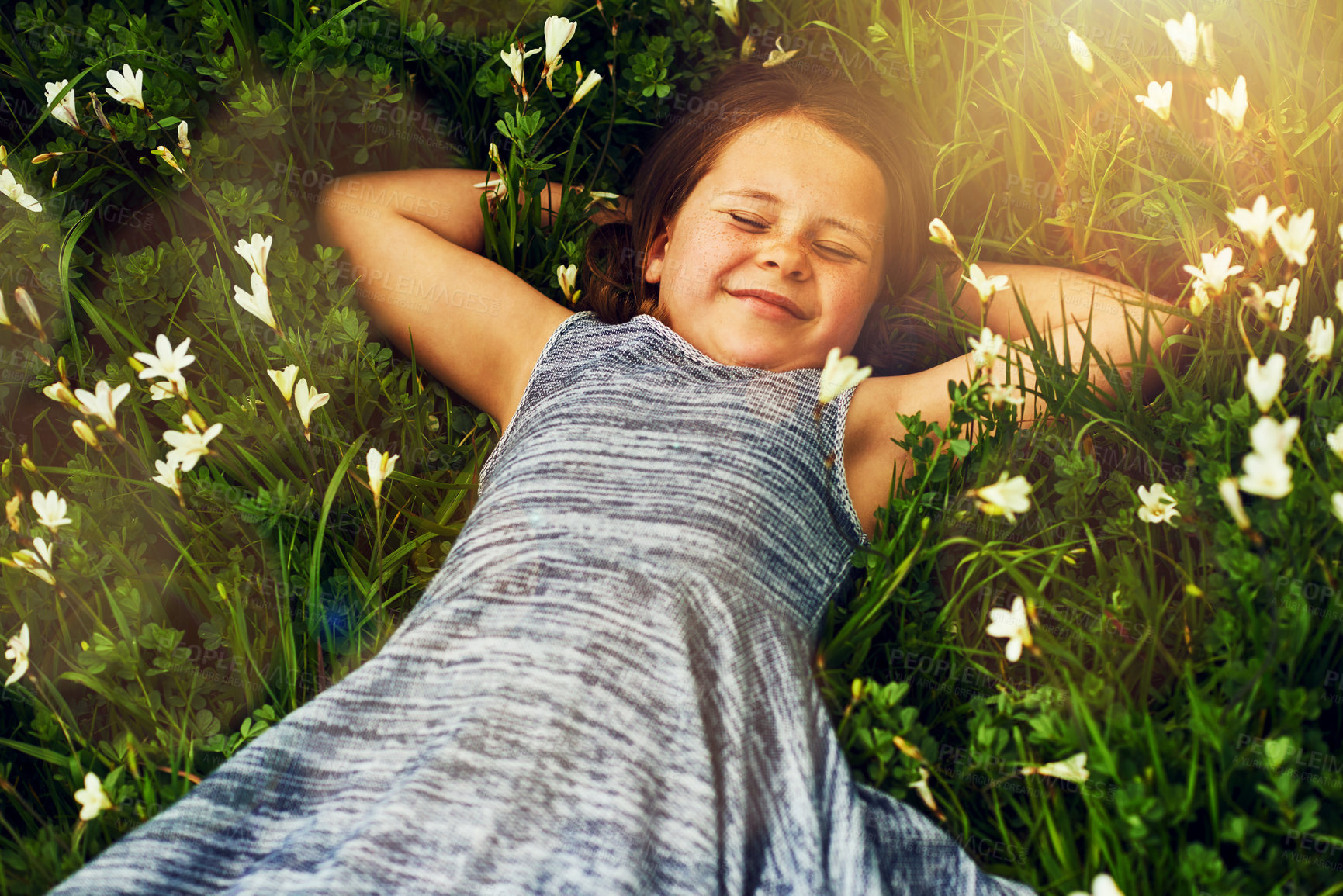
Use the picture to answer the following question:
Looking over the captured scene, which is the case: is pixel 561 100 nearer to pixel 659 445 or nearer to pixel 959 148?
pixel 959 148

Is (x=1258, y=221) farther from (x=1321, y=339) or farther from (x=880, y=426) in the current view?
(x=880, y=426)

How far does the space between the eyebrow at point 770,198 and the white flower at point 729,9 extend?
Answer: 25.6 inches

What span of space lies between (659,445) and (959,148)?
148 centimetres

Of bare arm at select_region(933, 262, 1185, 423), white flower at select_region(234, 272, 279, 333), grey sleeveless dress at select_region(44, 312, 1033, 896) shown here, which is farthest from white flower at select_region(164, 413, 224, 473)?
bare arm at select_region(933, 262, 1185, 423)

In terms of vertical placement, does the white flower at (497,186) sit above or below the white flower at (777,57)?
below

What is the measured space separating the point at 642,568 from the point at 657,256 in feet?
3.80

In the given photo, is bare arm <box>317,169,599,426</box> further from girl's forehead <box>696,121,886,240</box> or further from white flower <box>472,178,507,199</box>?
girl's forehead <box>696,121,886,240</box>

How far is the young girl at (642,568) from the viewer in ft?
5.03

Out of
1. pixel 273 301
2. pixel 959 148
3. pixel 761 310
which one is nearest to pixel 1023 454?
pixel 761 310

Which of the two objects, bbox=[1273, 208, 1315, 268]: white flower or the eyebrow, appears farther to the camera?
the eyebrow

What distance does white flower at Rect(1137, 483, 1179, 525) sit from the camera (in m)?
1.90

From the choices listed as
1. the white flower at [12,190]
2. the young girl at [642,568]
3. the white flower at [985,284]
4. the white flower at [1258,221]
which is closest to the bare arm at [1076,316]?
the young girl at [642,568]

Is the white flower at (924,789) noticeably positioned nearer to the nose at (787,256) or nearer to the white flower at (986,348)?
the white flower at (986,348)

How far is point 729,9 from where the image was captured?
2641mm
